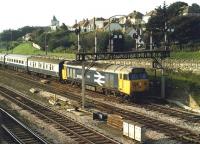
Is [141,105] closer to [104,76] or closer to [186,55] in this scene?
[104,76]

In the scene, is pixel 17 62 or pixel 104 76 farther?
pixel 17 62

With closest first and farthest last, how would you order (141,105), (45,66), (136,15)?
(141,105) → (45,66) → (136,15)

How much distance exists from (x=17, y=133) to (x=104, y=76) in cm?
1706

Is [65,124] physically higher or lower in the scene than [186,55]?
lower

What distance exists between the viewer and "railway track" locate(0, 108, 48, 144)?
25.7 metres

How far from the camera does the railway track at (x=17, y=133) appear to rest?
1013 inches

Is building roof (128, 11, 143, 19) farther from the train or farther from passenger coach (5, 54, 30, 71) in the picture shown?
the train

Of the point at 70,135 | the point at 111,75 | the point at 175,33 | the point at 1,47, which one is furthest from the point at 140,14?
the point at 70,135

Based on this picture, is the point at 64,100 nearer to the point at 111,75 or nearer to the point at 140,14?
the point at 111,75

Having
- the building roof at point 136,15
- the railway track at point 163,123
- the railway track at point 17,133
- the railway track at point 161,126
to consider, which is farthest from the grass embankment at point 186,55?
the building roof at point 136,15

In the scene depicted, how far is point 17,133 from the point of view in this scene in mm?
27969

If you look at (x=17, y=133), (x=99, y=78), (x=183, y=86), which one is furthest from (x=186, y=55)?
(x=17, y=133)

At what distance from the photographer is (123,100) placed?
41.5 m

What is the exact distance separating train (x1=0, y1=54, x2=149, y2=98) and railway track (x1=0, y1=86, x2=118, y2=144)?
604cm
